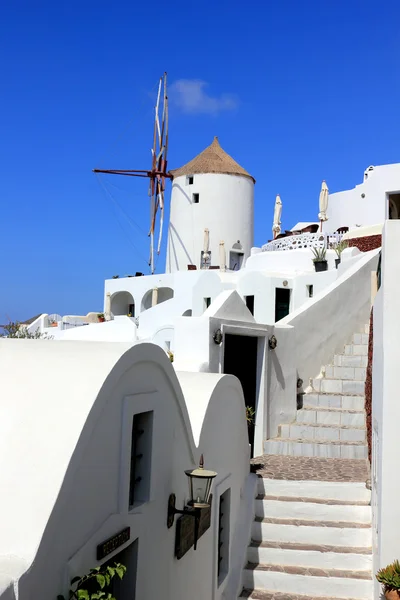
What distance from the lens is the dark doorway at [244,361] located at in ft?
41.9

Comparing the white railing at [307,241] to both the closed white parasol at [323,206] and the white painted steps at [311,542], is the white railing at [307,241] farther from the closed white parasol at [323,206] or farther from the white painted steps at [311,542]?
the white painted steps at [311,542]

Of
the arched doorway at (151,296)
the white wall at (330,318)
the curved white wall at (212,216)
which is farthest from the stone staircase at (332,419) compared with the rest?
the curved white wall at (212,216)

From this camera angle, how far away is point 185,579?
20.6ft

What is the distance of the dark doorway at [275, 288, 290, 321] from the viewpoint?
20.8m

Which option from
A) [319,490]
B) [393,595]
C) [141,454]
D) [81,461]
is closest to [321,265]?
[319,490]

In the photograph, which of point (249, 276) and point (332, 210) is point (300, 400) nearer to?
point (249, 276)

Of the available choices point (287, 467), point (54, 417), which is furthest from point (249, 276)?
point (54, 417)

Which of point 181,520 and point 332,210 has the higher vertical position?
point 332,210

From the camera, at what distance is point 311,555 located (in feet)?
27.8

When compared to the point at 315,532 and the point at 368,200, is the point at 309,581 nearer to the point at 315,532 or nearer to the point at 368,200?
the point at 315,532

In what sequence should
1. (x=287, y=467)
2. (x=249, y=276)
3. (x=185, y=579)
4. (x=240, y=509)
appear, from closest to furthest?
(x=185, y=579) → (x=240, y=509) → (x=287, y=467) → (x=249, y=276)

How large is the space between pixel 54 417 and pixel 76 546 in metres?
0.83

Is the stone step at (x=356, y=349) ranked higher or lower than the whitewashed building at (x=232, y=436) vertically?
higher

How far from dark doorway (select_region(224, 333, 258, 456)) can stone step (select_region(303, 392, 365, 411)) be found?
1.39 m
